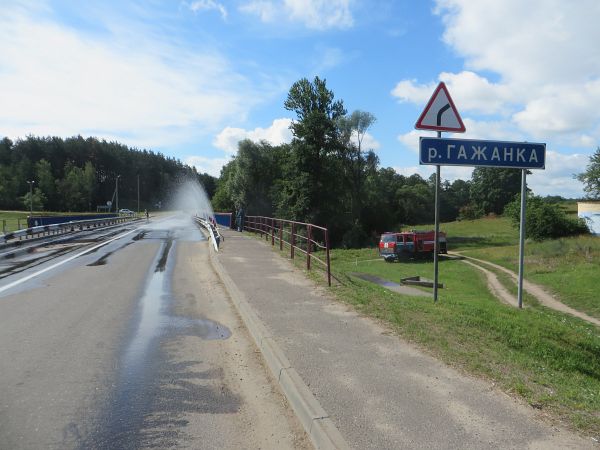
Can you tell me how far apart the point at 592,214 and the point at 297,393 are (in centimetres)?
5732

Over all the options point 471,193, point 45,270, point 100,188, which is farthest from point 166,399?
point 100,188

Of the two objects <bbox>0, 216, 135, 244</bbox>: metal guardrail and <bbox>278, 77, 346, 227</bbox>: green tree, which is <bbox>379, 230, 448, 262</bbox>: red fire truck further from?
<bbox>0, 216, 135, 244</bbox>: metal guardrail

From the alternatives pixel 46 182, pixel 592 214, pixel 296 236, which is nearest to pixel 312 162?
pixel 592 214

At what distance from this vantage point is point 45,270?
1251cm

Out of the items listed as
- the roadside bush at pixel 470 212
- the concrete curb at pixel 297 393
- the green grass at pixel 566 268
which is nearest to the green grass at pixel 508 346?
the concrete curb at pixel 297 393

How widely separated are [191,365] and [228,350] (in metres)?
0.68

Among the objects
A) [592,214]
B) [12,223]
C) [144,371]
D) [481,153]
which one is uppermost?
[481,153]

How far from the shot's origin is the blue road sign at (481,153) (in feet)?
24.7

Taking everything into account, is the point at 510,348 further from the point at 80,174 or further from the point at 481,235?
the point at 80,174

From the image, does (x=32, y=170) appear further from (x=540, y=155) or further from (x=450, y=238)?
(x=540, y=155)

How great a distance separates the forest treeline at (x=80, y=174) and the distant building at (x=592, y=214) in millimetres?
83909

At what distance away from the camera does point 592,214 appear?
171 ft

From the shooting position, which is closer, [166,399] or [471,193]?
[166,399]

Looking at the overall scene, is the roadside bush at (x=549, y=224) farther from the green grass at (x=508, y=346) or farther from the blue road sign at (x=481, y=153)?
the blue road sign at (x=481, y=153)
